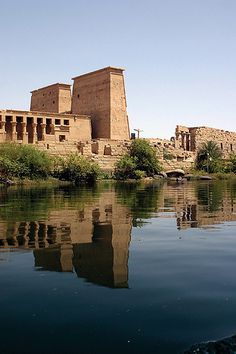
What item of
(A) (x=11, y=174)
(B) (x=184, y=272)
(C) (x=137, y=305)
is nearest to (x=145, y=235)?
(B) (x=184, y=272)

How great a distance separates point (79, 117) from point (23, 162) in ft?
54.3

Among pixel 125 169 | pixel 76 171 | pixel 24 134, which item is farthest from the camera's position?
pixel 24 134

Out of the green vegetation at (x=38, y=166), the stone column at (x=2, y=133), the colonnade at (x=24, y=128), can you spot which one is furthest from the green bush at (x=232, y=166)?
the stone column at (x=2, y=133)

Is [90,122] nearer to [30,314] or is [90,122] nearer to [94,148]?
[94,148]

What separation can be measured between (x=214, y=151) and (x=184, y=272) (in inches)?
2257

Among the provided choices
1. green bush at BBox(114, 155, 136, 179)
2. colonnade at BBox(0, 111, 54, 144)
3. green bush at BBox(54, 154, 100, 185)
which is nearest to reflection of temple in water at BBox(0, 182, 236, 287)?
green bush at BBox(54, 154, 100, 185)

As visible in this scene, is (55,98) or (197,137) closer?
(55,98)

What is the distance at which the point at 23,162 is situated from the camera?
3784 centimetres

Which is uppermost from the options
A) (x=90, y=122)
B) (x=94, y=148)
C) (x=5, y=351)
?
(x=90, y=122)

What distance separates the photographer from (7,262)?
697 centimetres

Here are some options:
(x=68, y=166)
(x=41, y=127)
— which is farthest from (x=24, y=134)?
(x=68, y=166)

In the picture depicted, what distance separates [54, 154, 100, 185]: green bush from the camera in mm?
40750

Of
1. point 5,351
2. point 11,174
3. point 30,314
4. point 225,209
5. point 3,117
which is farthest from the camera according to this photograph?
point 3,117

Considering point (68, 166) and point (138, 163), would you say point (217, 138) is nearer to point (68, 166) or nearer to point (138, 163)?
point (138, 163)
